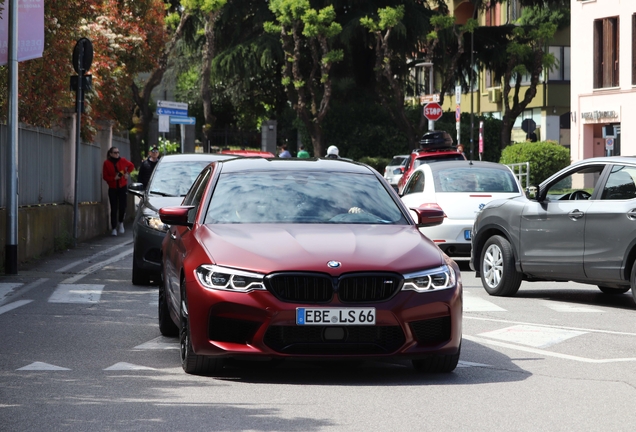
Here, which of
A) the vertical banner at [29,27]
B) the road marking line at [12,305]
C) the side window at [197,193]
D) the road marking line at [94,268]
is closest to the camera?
the side window at [197,193]

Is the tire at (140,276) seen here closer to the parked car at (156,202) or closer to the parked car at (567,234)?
the parked car at (156,202)

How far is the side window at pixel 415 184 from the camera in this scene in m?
19.5

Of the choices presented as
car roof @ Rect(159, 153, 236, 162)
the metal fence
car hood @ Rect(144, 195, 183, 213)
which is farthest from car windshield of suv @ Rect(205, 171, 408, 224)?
the metal fence

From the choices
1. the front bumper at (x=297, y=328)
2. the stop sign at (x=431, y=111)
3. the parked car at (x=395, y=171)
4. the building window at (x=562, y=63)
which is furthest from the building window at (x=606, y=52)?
the front bumper at (x=297, y=328)

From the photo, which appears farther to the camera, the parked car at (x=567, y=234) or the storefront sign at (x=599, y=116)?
the storefront sign at (x=599, y=116)

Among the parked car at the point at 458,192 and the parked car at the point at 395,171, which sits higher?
the parked car at the point at 395,171

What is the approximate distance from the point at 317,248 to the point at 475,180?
36.2 ft

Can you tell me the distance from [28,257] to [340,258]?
12062mm

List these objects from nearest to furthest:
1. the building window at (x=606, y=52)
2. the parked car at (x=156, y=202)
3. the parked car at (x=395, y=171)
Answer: the parked car at (x=156, y=202), the parked car at (x=395, y=171), the building window at (x=606, y=52)

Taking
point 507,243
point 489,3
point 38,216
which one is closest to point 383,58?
point 489,3

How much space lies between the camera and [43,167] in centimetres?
2166

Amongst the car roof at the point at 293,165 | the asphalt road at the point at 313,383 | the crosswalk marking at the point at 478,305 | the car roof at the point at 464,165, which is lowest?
the asphalt road at the point at 313,383

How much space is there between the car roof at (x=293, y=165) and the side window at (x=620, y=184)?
4.01m

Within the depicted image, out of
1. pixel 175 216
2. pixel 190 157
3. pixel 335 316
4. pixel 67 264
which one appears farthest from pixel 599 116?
pixel 335 316
